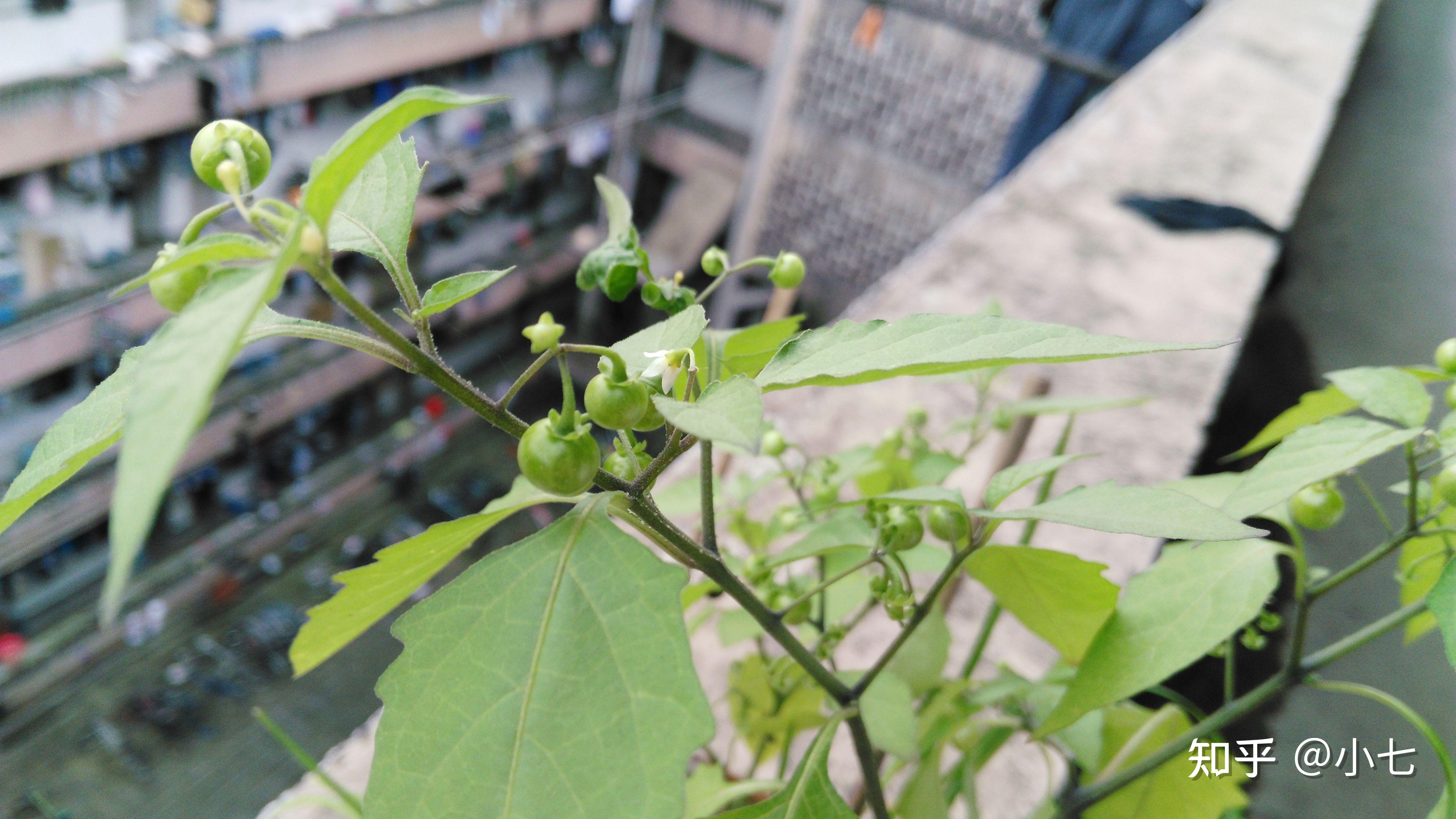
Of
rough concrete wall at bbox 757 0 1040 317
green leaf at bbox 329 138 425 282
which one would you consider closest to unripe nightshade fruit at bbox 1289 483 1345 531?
green leaf at bbox 329 138 425 282

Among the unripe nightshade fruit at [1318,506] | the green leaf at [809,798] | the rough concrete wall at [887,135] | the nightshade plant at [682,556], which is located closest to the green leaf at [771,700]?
the nightshade plant at [682,556]

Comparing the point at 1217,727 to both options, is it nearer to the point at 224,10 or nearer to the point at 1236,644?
the point at 1236,644

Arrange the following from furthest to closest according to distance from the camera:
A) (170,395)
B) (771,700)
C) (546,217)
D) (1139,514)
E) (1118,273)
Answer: (546,217)
(1118,273)
(771,700)
(1139,514)
(170,395)

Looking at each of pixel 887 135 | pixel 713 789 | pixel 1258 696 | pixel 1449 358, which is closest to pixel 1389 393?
pixel 1449 358

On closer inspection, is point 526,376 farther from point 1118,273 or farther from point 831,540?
point 1118,273

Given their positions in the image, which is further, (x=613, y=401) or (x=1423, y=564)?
(x=1423, y=564)

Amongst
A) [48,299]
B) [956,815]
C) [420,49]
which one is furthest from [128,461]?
[420,49]

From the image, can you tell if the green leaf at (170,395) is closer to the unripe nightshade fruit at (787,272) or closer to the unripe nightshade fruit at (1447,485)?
the unripe nightshade fruit at (787,272)
